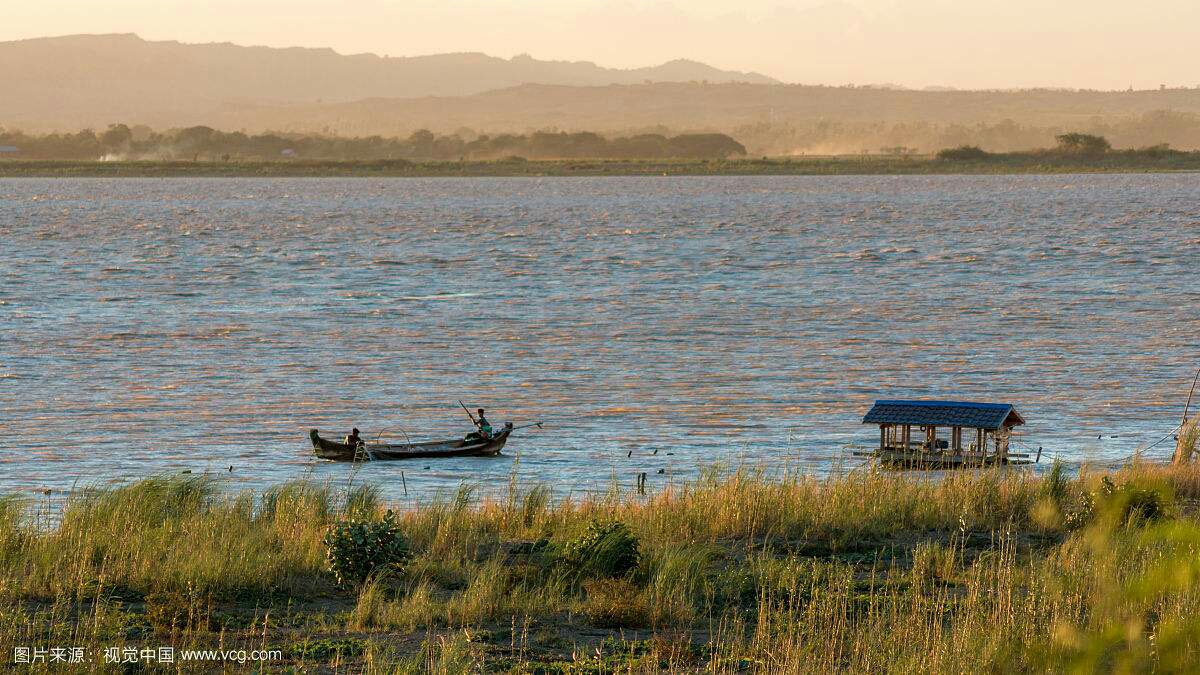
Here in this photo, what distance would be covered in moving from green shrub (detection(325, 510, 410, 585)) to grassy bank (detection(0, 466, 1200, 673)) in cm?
14

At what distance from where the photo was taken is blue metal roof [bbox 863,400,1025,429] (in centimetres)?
2661

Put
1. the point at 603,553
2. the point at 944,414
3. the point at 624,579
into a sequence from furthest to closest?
the point at 944,414
the point at 603,553
the point at 624,579

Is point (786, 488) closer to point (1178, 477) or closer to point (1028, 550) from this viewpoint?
point (1028, 550)

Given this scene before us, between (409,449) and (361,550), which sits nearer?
(361,550)

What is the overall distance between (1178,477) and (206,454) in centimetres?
1835

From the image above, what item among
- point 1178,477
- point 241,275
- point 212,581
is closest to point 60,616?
point 212,581

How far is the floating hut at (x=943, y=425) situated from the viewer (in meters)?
26.3

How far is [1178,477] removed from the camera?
2081 centimetres

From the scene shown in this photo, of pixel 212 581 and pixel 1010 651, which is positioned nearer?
pixel 1010 651

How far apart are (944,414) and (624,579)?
1366 cm

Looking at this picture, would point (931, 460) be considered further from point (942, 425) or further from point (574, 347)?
point (574, 347)

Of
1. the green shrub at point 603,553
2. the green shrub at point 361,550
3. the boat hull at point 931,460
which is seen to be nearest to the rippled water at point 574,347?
the boat hull at point 931,460

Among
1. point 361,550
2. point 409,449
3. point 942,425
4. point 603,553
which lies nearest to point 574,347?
point 409,449

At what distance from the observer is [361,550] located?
48.4 feet
